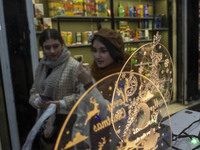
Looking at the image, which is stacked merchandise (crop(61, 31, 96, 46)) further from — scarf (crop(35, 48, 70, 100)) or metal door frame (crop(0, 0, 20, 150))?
metal door frame (crop(0, 0, 20, 150))

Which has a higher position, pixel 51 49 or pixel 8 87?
pixel 51 49

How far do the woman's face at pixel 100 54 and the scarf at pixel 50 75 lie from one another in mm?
96

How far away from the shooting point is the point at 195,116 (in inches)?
50.6

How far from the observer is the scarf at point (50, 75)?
601 millimetres

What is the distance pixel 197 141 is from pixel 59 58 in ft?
2.87

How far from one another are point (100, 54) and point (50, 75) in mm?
176

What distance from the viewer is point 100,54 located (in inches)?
25.0

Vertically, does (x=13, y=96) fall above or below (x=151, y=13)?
below

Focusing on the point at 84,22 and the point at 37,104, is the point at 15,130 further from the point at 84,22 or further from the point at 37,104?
the point at 84,22

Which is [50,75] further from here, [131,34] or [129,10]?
[129,10]

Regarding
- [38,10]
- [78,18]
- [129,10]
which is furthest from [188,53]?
[38,10]

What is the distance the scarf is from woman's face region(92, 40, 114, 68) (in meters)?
0.10

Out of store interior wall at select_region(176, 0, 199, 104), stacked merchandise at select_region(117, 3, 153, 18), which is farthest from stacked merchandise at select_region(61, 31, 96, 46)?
store interior wall at select_region(176, 0, 199, 104)

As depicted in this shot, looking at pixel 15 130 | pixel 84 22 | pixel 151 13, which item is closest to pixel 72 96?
pixel 84 22
